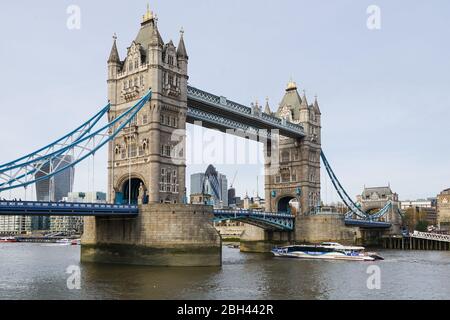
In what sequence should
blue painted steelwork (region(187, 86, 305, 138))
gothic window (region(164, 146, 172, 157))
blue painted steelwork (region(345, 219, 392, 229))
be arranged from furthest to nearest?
blue painted steelwork (region(345, 219, 392, 229))
blue painted steelwork (region(187, 86, 305, 138))
gothic window (region(164, 146, 172, 157))

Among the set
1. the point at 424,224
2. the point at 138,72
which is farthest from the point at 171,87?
the point at 424,224

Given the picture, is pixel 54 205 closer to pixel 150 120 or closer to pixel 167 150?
pixel 150 120

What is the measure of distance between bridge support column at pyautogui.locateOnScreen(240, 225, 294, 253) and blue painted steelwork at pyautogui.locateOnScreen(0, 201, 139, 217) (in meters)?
35.5

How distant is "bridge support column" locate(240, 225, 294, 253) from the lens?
270ft

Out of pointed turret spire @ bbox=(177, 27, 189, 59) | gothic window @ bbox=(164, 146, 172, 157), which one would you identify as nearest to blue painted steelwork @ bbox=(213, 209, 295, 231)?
gothic window @ bbox=(164, 146, 172, 157)

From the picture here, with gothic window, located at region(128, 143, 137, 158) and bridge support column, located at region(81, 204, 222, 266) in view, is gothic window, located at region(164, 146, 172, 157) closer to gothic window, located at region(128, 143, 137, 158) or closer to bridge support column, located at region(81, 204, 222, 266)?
gothic window, located at region(128, 143, 137, 158)

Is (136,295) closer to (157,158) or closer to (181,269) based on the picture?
(181,269)

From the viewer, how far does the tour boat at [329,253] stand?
210ft

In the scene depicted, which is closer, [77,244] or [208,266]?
[208,266]

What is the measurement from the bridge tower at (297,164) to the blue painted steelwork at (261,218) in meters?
5.33

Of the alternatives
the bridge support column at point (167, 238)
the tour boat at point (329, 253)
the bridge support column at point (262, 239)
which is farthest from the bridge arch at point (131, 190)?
the bridge support column at point (262, 239)

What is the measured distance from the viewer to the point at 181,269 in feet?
158

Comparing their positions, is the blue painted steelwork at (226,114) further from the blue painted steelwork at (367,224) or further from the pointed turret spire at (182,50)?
the blue painted steelwork at (367,224)

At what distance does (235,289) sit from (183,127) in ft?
90.2
